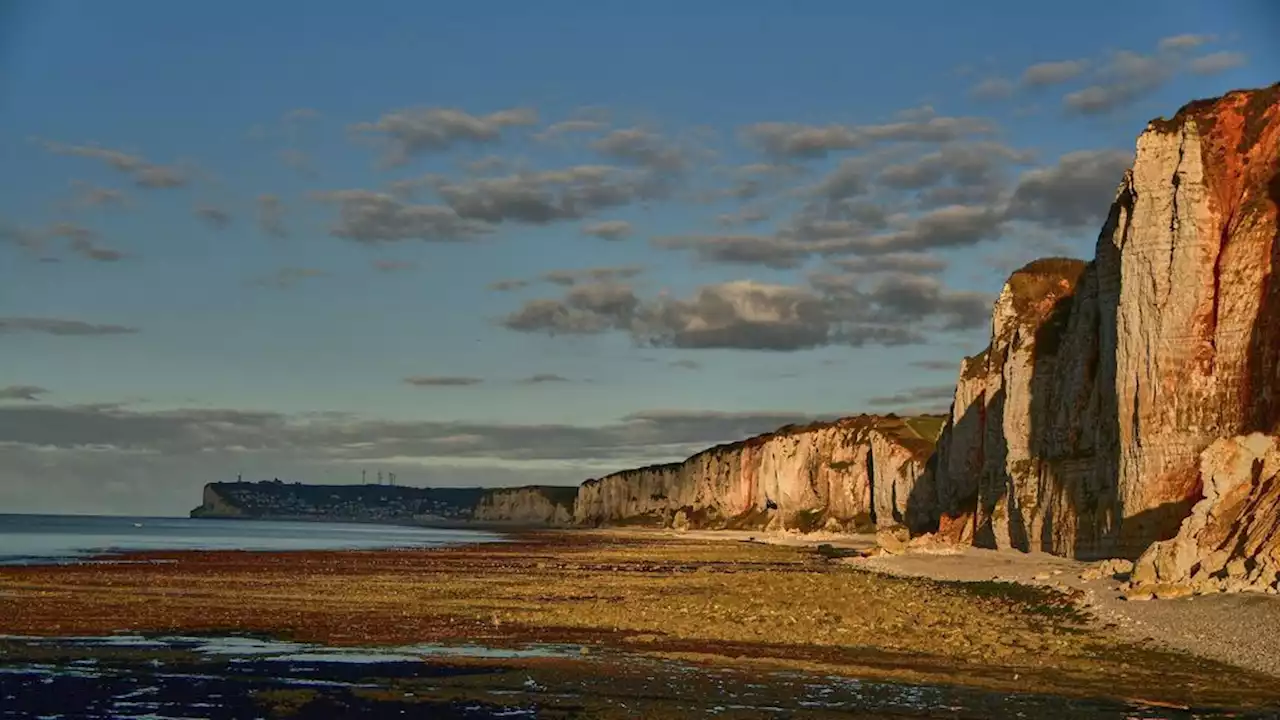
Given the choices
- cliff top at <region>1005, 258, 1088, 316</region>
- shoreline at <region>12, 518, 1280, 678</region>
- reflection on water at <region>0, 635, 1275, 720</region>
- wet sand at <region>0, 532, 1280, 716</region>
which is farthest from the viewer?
cliff top at <region>1005, 258, 1088, 316</region>

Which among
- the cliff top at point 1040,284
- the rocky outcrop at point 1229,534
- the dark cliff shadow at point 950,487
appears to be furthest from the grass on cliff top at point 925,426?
the rocky outcrop at point 1229,534

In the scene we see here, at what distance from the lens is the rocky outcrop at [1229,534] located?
37.7m

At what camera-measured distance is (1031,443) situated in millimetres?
81188

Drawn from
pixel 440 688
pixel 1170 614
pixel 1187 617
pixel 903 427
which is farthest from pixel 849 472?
pixel 440 688

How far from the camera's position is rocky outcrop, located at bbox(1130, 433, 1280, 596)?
124ft

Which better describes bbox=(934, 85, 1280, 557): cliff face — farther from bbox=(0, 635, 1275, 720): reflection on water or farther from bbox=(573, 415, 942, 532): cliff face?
bbox=(573, 415, 942, 532): cliff face

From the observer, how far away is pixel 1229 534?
41.2 metres

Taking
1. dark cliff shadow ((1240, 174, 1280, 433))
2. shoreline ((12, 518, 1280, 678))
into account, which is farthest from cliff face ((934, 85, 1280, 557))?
shoreline ((12, 518, 1280, 678))

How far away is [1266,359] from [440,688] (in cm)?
3927

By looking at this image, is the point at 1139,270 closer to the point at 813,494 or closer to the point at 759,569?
the point at 759,569

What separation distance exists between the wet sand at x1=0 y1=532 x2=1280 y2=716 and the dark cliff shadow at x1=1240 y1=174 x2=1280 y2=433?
36.4 feet

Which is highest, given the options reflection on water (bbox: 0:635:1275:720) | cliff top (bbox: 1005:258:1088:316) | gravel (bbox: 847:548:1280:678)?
cliff top (bbox: 1005:258:1088:316)

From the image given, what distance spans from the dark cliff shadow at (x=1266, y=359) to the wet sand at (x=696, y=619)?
1109 cm

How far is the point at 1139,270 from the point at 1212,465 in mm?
15344
